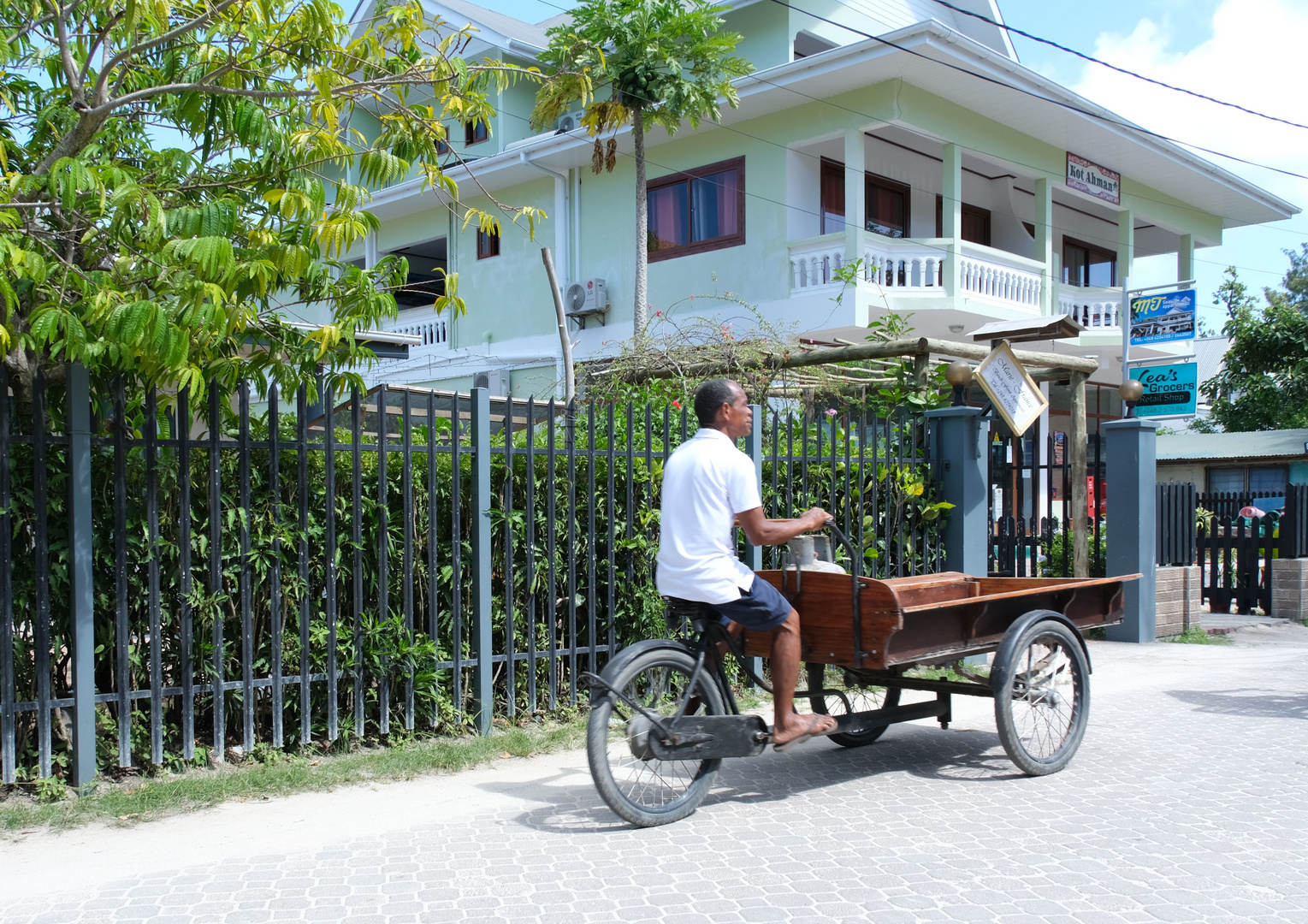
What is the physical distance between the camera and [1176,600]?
36.7ft

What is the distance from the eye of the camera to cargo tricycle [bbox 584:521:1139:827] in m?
4.88

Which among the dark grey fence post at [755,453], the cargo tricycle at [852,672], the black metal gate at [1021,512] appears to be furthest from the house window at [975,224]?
the cargo tricycle at [852,672]

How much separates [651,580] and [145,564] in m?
3.15

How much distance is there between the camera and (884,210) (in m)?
19.0

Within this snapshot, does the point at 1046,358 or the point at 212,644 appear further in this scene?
the point at 1046,358

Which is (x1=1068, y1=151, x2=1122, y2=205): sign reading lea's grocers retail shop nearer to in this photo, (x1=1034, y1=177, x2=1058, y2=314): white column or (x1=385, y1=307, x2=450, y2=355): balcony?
(x1=1034, y1=177, x2=1058, y2=314): white column

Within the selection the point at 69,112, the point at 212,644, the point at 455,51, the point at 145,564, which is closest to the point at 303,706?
the point at 212,644

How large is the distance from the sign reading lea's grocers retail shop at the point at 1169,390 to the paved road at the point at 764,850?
30.3ft

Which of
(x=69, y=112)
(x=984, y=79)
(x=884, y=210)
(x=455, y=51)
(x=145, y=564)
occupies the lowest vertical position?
(x=145, y=564)

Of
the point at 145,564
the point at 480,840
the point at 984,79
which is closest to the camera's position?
the point at 480,840

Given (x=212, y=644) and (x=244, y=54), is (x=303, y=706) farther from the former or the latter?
(x=244, y=54)

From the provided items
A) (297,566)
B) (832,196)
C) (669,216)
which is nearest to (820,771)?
(297,566)

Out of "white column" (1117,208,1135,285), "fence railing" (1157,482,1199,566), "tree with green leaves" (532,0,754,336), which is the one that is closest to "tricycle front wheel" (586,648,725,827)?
"fence railing" (1157,482,1199,566)

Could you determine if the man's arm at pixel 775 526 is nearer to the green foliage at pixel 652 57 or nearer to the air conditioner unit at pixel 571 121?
the green foliage at pixel 652 57
